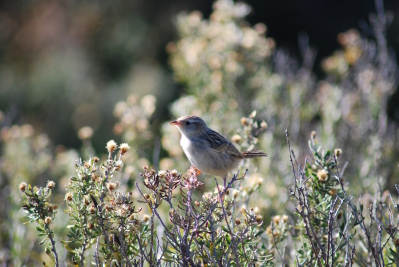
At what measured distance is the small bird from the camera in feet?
12.8

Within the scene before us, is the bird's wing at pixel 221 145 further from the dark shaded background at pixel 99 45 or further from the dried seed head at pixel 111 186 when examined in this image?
the dark shaded background at pixel 99 45

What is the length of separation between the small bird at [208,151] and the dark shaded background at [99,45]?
856 centimetres

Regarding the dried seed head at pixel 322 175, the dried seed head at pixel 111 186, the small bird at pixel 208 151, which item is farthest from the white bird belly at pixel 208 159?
the dried seed head at pixel 111 186

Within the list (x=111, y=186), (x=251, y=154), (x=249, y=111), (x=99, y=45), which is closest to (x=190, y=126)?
(x=251, y=154)

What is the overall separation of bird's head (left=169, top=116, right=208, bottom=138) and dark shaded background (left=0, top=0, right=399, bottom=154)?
27.9ft

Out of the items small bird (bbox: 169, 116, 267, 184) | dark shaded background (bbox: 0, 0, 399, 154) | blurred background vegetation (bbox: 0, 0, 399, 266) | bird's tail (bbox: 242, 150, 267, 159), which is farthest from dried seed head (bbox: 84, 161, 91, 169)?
dark shaded background (bbox: 0, 0, 399, 154)

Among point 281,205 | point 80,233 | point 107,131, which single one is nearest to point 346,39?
point 281,205

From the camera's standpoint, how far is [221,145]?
4.05 m

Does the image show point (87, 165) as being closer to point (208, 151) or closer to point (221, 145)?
point (208, 151)

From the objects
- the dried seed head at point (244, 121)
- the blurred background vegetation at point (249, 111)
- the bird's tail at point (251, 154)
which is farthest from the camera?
the blurred background vegetation at point (249, 111)

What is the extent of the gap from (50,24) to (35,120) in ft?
18.7

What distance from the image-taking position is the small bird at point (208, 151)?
Answer: 154 inches

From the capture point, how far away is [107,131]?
12359 millimetres

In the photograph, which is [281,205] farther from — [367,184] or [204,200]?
[204,200]
